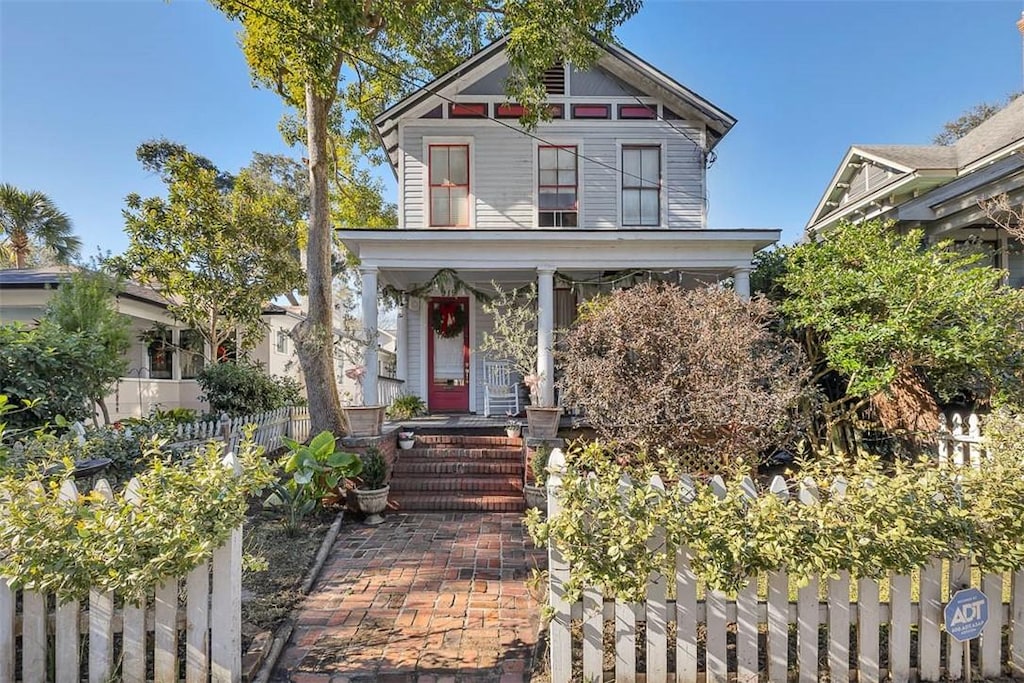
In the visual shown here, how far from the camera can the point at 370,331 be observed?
8508mm

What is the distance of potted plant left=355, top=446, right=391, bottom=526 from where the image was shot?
20.1ft

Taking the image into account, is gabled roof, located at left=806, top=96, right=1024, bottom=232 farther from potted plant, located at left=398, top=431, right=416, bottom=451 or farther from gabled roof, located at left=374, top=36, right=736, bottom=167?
potted plant, located at left=398, top=431, right=416, bottom=451

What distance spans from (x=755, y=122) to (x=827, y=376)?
771 centimetres

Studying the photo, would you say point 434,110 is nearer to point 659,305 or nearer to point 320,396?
point 320,396

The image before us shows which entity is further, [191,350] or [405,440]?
[191,350]

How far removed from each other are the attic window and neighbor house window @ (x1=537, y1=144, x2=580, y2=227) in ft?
3.98

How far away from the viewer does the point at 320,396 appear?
27.4 feet

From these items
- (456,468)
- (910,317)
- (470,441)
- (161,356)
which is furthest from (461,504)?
(161,356)

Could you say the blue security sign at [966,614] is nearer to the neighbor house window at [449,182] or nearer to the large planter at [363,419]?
the large planter at [363,419]

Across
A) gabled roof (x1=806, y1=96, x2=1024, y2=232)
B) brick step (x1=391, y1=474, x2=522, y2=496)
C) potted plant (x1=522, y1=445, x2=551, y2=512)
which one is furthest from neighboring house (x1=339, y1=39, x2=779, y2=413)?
gabled roof (x1=806, y1=96, x2=1024, y2=232)

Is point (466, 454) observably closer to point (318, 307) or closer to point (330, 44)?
point (318, 307)

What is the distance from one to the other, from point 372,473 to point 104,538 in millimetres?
3740

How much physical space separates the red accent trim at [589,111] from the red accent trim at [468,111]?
6.55ft

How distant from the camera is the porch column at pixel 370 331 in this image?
832 cm
